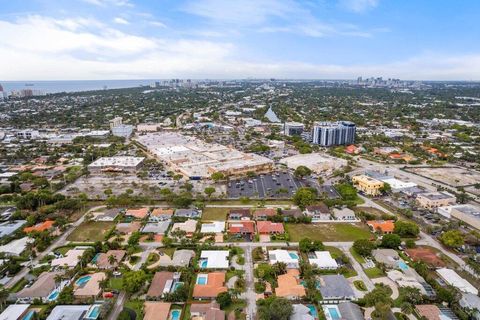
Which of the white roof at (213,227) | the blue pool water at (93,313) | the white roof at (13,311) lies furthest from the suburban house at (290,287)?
the white roof at (13,311)

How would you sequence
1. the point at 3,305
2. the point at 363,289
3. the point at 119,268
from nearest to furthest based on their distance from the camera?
1. the point at 3,305
2. the point at 363,289
3. the point at 119,268

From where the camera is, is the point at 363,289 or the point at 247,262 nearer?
the point at 363,289

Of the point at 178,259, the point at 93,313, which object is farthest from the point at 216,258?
the point at 93,313

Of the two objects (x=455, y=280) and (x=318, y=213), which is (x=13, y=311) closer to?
(x=318, y=213)

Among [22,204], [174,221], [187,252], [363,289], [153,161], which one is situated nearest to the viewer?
[363,289]

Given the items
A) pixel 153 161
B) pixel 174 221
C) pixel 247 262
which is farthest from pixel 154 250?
pixel 153 161

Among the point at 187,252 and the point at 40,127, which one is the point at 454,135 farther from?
the point at 40,127
